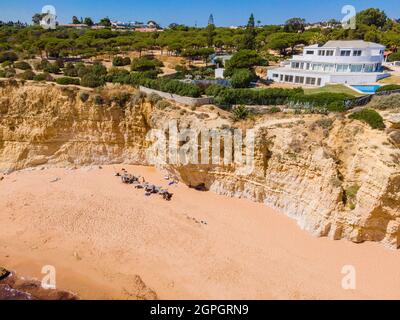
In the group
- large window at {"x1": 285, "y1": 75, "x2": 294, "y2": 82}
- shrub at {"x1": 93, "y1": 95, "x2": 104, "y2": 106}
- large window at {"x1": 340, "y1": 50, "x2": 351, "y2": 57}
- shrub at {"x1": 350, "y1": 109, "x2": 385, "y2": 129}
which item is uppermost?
large window at {"x1": 340, "y1": 50, "x2": 351, "y2": 57}

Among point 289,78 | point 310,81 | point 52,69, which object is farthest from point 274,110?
point 52,69

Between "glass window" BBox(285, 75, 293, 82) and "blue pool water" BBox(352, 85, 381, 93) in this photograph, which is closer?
"blue pool water" BBox(352, 85, 381, 93)

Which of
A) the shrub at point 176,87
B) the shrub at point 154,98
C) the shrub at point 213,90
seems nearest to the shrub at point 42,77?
the shrub at point 176,87

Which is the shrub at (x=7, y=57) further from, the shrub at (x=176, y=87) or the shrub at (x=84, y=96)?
the shrub at (x=176, y=87)

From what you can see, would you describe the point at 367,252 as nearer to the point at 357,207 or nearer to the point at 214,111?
the point at 357,207

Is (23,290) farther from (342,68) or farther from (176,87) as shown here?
(342,68)

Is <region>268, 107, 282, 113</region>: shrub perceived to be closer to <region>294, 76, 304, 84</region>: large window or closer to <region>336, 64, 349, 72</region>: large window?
<region>294, 76, 304, 84</region>: large window

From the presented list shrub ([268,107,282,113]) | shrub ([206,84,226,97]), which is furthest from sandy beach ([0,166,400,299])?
shrub ([206,84,226,97])
